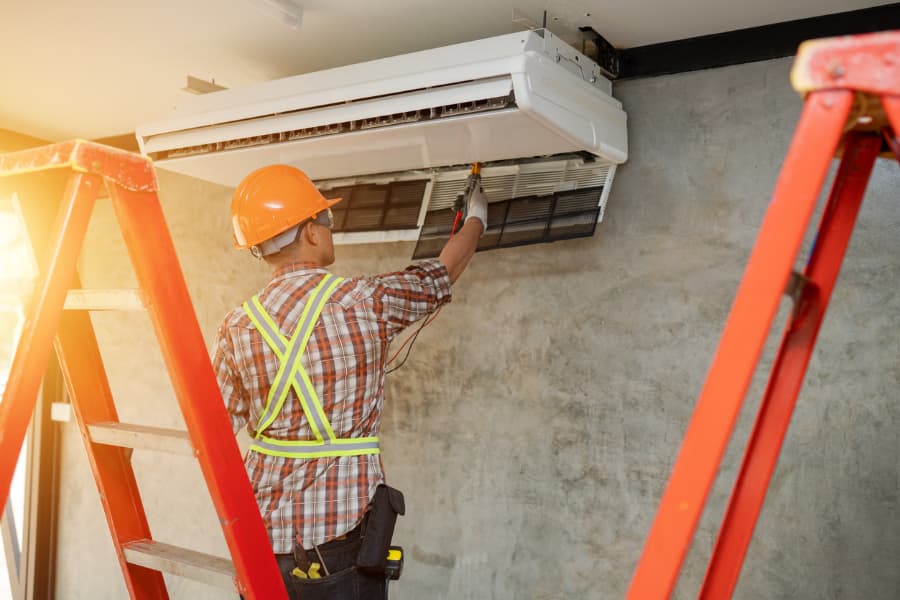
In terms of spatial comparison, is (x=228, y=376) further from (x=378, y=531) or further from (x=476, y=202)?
(x=476, y=202)

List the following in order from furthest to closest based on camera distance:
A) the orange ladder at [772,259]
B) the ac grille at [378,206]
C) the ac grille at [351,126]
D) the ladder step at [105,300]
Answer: the ac grille at [378,206], the ac grille at [351,126], the ladder step at [105,300], the orange ladder at [772,259]

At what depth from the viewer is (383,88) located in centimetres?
178

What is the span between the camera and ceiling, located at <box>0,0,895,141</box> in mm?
1825

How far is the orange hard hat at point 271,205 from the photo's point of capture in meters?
1.69

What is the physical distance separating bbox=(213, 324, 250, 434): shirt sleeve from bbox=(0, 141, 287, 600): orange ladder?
26 centimetres

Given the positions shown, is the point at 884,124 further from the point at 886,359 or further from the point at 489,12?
the point at 489,12

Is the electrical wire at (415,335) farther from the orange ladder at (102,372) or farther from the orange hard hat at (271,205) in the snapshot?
the orange ladder at (102,372)

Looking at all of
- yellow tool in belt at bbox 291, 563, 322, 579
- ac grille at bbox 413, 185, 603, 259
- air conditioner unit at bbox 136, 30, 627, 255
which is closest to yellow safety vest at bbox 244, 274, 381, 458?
yellow tool in belt at bbox 291, 563, 322, 579

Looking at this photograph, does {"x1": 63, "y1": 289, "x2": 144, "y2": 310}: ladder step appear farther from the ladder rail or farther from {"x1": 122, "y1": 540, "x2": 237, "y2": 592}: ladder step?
{"x1": 122, "y1": 540, "x2": 237, "y2": 592}: ladder step

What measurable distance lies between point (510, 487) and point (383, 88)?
48.5 inches

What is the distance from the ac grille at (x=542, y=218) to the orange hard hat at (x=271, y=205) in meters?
0.54

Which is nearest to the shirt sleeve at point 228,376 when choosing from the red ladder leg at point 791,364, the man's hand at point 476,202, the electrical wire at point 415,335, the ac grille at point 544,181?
the electrical wire at point 415,335

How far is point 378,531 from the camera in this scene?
1.60m

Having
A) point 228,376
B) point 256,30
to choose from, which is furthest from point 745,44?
point 228,376
